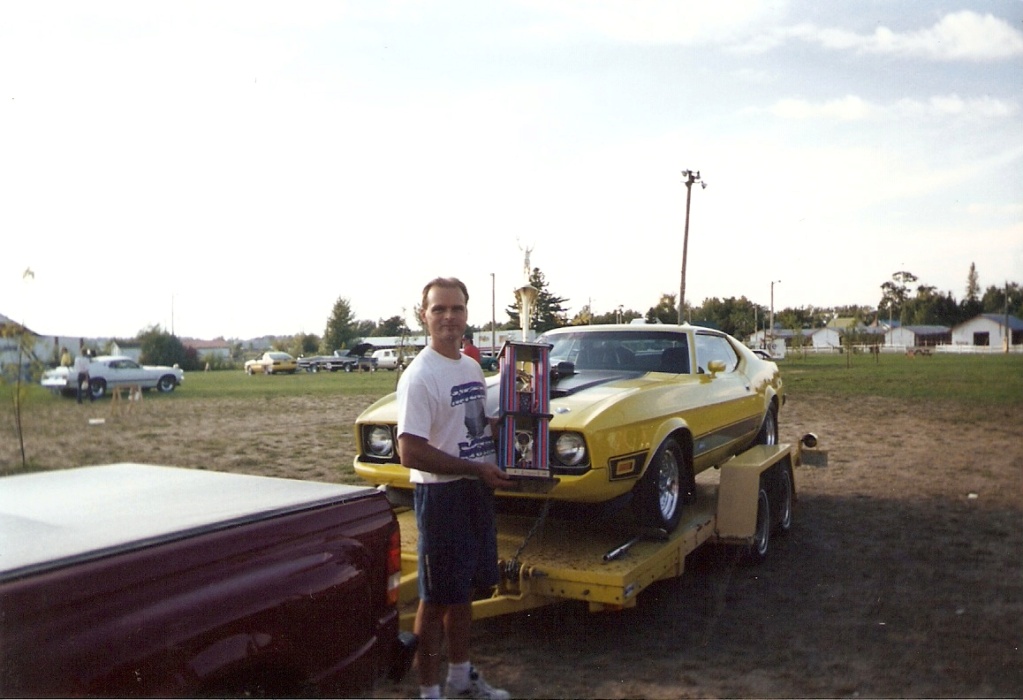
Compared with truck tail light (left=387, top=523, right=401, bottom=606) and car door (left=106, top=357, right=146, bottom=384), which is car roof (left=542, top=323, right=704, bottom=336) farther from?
car door (left=106, top=357, right=146, bottom=384)

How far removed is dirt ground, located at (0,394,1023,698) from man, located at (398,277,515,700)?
671 mm

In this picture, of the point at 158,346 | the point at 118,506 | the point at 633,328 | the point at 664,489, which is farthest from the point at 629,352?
the point at 158,346

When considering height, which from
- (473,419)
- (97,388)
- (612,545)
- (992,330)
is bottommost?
(97,388)

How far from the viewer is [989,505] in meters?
7.91

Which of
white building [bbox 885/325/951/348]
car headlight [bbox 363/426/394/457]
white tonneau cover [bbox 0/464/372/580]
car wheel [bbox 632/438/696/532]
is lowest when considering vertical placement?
car wheel [bbox 632/438/696/532]

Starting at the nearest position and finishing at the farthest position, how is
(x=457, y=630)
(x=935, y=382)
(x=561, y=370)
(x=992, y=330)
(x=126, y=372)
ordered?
(x=457, y=630) < (x=561, y=370) < (x=992, y=330) < (x=935, y=382) < (x=126, y=372)

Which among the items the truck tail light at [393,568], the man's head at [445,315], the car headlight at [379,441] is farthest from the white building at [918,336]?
the truck tail light at [393,568]

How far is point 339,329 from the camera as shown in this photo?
48.3m

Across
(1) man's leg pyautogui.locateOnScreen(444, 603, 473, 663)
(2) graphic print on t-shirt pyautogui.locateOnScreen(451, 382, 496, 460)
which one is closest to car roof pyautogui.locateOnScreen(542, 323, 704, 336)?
(2) graphic print on t-shirt pyautogui.locateOnScreen(451, 382, 496, 460)

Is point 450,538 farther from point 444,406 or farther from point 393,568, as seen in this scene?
point 393,568

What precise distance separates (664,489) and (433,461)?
2.31 meters

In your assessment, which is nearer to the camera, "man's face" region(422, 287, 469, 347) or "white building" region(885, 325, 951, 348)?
"man's face" region(422, 287, 469, 347)

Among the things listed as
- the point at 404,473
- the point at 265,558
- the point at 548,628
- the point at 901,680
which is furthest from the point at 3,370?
the point at 901,680

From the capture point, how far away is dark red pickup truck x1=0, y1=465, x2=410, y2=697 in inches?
63.4
